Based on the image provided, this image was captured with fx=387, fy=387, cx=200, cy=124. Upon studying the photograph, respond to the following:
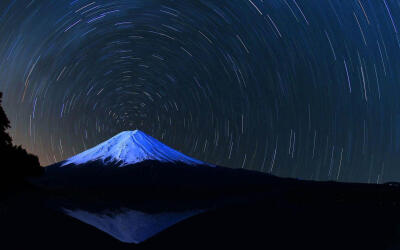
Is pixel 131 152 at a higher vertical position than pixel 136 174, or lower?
higher

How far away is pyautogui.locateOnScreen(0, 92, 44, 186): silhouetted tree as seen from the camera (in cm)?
1711

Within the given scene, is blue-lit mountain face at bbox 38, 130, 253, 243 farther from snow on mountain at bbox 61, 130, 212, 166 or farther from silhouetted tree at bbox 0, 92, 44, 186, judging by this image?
silhouetted tree at bbox 0, 92, 44, 186

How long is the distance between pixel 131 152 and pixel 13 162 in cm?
7209

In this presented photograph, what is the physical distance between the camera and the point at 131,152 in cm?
8881

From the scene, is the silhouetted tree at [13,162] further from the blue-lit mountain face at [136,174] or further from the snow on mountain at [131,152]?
the snow on mountain at [131,152]

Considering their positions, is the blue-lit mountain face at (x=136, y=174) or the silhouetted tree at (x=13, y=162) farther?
the blue-lit mountain face at (x=136, y=174)

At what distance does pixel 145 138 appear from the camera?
100 meters

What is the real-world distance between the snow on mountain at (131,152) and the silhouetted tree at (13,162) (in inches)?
2506

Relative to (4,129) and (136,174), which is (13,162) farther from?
(136,174)

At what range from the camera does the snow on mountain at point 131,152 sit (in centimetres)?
8494

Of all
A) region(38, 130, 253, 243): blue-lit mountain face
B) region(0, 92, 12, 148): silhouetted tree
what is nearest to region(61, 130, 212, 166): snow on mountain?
region(38, 130, 253, 243): blue-lit mountain face

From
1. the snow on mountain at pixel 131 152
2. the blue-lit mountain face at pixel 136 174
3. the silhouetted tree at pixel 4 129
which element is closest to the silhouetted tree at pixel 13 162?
the silhouetted tree at pixel 4 129

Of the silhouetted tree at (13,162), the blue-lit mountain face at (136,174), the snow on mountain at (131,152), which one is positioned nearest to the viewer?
the silhouetted tree at (13,162)

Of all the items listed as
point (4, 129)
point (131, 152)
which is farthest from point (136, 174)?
point (4, 129)
